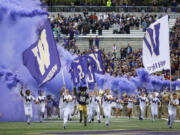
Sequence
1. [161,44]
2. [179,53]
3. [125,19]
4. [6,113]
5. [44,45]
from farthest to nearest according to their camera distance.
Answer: [125,19]
[179,53]
[6,113]
[161,44]
[44,45]

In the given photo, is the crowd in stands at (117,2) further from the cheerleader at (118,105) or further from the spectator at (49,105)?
the spectator at (49,105)

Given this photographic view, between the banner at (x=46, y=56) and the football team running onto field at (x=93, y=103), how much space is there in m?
0.82

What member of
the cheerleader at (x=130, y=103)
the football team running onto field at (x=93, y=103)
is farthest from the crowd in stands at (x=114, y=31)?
the football team running onto field at (x=93, y=103)

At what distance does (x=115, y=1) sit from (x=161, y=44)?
31.0 meters

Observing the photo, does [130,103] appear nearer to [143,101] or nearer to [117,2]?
[143,101]

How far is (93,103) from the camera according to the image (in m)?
35.1

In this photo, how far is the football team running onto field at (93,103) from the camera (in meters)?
28.1

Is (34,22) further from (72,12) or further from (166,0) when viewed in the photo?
(166,0)

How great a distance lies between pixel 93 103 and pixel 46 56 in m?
8.31

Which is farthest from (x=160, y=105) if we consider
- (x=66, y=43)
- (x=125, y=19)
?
(x=125, y=19)

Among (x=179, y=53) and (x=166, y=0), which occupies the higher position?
(x=166, y=0)

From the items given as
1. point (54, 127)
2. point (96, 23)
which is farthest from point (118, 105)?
point (54, 127)

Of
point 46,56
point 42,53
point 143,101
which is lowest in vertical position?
point 143,101

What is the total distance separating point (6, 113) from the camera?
3459cm
